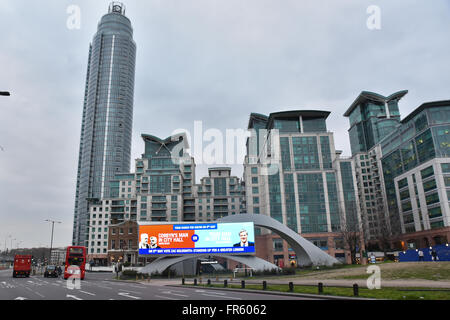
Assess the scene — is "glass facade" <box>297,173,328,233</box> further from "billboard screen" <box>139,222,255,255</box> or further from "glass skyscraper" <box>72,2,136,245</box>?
"glass skyscraper" <box>72,2,136,245</box>

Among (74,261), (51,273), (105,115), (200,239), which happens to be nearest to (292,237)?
(200,239)

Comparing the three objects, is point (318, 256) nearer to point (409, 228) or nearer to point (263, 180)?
point (263, 180)

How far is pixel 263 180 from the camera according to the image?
310ft

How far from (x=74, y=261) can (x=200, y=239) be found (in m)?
17.6

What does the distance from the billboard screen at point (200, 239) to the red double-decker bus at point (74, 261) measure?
27.4 ft

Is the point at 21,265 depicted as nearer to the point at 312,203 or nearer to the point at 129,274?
the point at 129,274

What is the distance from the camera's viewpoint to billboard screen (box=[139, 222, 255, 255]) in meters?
44.6

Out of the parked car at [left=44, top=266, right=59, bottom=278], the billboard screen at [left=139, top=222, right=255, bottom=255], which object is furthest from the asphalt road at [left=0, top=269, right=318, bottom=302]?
the parked car at [left=44, top=266, right=59, bottom=278]

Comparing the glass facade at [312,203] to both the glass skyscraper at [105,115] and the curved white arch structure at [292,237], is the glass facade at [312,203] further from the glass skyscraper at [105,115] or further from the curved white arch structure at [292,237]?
the glass skyscraper at [105,115]

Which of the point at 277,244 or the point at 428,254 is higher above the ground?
the point at 277,244

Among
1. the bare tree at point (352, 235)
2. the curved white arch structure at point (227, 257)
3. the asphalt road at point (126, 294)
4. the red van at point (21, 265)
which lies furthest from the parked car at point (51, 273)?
the bare tree at point (352, 235)

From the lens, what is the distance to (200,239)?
4466 centimetres

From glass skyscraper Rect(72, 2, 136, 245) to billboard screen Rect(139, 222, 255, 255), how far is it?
119841 mm

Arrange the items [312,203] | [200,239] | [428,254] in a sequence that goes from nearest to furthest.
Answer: [200,239] < [428,254] < [312,203]
